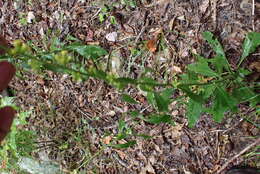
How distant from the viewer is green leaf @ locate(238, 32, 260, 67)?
2.38 m

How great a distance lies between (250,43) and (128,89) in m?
1.14

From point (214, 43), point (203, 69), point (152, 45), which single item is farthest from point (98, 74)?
point (152, 45)

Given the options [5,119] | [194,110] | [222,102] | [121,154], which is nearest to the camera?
[5,119]

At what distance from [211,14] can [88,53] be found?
3.88 feet

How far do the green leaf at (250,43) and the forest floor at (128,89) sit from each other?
15 cm

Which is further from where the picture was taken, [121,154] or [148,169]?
[121,154]

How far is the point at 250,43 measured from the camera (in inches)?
95.4

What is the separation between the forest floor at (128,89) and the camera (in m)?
2.70

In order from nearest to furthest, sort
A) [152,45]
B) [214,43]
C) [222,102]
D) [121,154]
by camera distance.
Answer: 1. [222,102]
2. [214,43]
3. [152,45]
4. [121,154]

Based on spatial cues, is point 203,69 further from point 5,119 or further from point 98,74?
point 5,119

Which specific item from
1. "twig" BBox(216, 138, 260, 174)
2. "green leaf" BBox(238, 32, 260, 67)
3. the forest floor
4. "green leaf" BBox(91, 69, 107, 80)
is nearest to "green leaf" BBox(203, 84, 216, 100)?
"green leaf" BBox(238, 32, 260, 67)

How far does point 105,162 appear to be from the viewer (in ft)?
10.8

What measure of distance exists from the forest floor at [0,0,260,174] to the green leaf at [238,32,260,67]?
0.15 m

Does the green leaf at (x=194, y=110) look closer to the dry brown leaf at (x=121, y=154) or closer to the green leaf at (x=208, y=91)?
the green leaf at (x=208, y=91)
